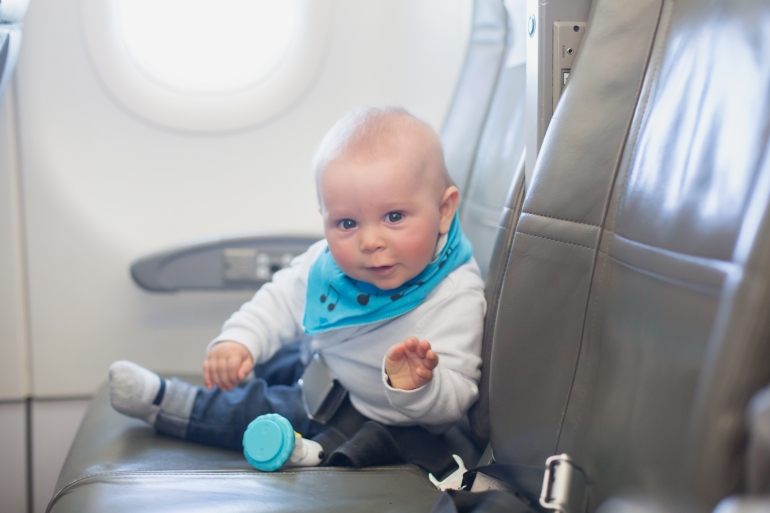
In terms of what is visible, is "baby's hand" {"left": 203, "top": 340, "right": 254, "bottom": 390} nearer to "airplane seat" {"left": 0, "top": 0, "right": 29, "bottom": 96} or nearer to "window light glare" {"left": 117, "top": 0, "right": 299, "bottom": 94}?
"airplane seat" {"left": 0, "top": 0, "right": 29, "bottom": 96}

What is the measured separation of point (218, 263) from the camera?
1.77 m

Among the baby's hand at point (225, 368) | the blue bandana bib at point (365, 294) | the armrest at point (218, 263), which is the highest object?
the blue bandana bib at point (365, 294)

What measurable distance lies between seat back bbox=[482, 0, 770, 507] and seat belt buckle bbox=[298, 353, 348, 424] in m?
0.32

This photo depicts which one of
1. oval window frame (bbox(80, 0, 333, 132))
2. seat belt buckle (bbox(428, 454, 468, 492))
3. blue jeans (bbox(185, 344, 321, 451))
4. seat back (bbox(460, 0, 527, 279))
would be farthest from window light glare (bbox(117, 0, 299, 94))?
seat belt buckle (bbox(428, 454, 468, 492))

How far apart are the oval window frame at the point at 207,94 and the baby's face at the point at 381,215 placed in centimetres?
71

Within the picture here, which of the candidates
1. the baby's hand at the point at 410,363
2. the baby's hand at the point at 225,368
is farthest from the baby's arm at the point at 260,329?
the baby's hand at the point at 410,363

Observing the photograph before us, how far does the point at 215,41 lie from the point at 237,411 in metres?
1.02

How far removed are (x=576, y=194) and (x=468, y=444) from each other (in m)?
0.51

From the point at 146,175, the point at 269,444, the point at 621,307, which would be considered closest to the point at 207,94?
the point at 146,175

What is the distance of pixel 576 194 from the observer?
95 centimetres

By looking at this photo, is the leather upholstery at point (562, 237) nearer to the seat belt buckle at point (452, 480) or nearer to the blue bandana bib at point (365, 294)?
the seat belt buckle at point (452, 480)

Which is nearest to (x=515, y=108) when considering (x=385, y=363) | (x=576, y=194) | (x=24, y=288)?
(x=576, y=194)

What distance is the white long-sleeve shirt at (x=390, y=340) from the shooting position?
3.56ft

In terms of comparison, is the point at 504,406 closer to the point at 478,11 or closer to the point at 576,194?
the point at 576,194
